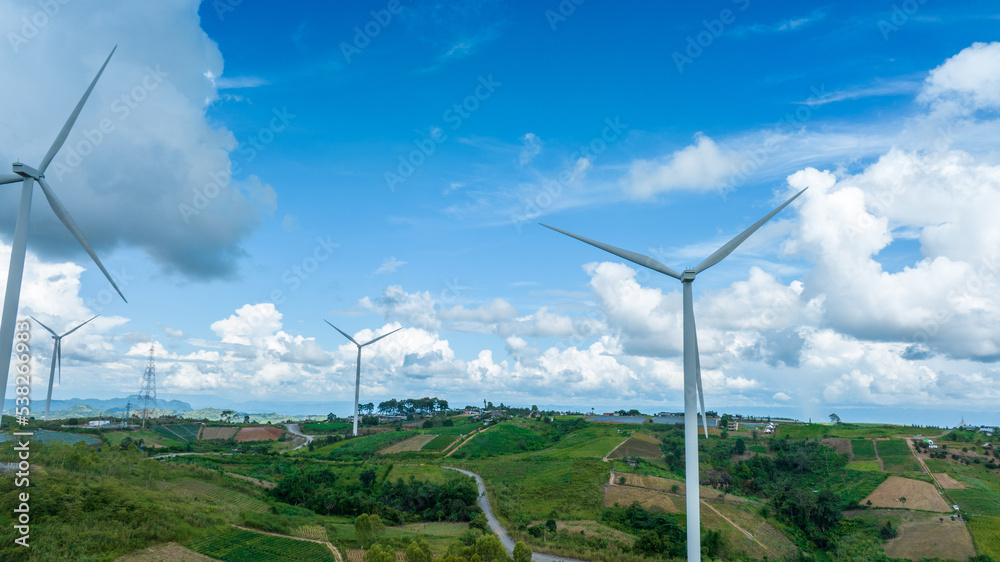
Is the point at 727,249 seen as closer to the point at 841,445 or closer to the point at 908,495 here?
the point at 908,495

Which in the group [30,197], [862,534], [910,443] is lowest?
[862,534]

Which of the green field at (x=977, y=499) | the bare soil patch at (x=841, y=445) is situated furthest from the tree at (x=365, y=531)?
the bare soil patch at (x=841, y=445)

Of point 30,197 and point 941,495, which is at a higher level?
point 30,197

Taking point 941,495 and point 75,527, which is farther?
point 941,495

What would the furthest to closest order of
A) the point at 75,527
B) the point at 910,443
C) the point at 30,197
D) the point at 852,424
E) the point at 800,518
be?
the point at 852,424, the point at 910,443, the point at 800,518, the point at 75,527, the point at 30,197

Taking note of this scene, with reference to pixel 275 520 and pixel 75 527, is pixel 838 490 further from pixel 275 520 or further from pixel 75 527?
pixel 75 527

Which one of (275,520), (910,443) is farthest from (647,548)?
(910,443)

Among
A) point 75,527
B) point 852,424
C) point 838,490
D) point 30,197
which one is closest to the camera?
point 30,197
